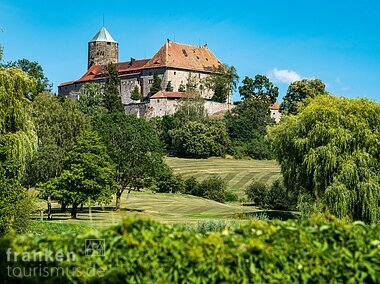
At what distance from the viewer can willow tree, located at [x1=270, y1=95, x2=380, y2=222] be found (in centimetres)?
3023

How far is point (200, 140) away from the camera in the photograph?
96062 millimetres

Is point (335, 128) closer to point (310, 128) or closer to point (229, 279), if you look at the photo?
point (310, 128)

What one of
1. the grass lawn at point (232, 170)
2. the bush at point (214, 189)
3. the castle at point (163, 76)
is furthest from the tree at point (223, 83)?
the bush at point (214, 189)

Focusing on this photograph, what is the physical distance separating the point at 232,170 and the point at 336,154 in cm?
5408

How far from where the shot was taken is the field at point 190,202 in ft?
151

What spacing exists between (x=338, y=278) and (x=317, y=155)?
87.0 feet

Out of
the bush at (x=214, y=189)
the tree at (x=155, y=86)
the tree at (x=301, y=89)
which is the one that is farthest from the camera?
the tree at (x=155, y=86)

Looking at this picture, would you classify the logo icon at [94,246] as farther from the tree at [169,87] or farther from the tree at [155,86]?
the tree at [169,87]

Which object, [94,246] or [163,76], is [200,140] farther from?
[94,246]

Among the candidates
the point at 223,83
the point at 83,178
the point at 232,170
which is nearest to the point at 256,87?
the point at 223,83

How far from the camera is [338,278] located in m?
6.52

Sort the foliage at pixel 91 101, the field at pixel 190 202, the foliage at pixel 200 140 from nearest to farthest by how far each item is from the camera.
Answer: the field at pixel 190 202 → the foliage at pixel 200 140 → the foliage at pixel 91 101

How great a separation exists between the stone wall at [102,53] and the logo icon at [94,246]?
157 m

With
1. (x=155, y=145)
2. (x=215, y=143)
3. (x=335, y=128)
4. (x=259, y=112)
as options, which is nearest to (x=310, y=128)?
(x=335, y=128)
